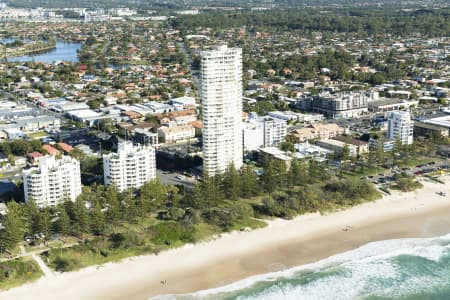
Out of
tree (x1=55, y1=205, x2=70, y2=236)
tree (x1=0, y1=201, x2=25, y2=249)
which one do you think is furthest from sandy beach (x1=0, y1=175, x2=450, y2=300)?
tree (x1=55, y1=205, x2=70, y2=236)

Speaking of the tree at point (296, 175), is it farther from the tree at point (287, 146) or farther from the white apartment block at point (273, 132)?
the white apartment block at point (273, 132)

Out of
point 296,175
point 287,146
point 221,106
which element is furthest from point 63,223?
point 287,146

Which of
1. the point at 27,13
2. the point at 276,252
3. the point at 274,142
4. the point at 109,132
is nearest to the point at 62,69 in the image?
the point at 109,132

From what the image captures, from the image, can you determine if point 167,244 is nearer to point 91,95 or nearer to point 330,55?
point 91,95

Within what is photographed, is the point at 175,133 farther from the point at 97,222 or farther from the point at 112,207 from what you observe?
the point at 97,222

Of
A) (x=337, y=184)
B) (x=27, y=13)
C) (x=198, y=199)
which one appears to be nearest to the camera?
(x=198, y=199)

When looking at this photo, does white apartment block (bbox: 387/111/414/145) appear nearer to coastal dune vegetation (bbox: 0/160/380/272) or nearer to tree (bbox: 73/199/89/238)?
coastal dune vegetation (bbox: 0/160/380/272)

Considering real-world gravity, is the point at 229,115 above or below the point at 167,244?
above
